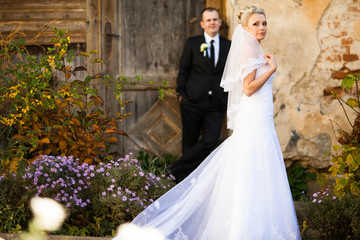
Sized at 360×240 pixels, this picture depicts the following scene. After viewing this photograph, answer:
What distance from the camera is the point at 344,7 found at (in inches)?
240

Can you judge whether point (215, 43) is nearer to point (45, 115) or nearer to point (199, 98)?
point (199, 98)

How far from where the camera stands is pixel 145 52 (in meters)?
6.59

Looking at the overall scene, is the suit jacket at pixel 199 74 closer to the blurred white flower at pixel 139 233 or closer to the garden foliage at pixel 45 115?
the garden foliage at pixel 45 115

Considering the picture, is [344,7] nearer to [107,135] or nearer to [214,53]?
[214,53]

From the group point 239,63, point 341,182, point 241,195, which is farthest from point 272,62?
point 341,182

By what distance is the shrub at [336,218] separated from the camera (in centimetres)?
452

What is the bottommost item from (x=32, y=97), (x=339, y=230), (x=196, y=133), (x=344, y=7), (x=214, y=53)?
(x=339, y=230)

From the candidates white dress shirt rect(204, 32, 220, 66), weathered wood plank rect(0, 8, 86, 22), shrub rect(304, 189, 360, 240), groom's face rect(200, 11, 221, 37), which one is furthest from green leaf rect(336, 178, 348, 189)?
weathered wood plank rect(0, 8, 86, 22)

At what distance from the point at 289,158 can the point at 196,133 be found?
3.60ft

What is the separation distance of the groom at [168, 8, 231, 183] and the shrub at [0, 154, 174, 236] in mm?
1438

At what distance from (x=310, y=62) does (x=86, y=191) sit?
9.69 ft

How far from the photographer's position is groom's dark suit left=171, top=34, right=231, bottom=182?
6.21m

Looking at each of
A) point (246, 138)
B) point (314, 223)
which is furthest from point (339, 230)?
point (246, 138)

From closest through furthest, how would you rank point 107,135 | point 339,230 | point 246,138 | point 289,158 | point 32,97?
point 246,138
point 339,230
point 32,97
point 107,135
point 289,158
